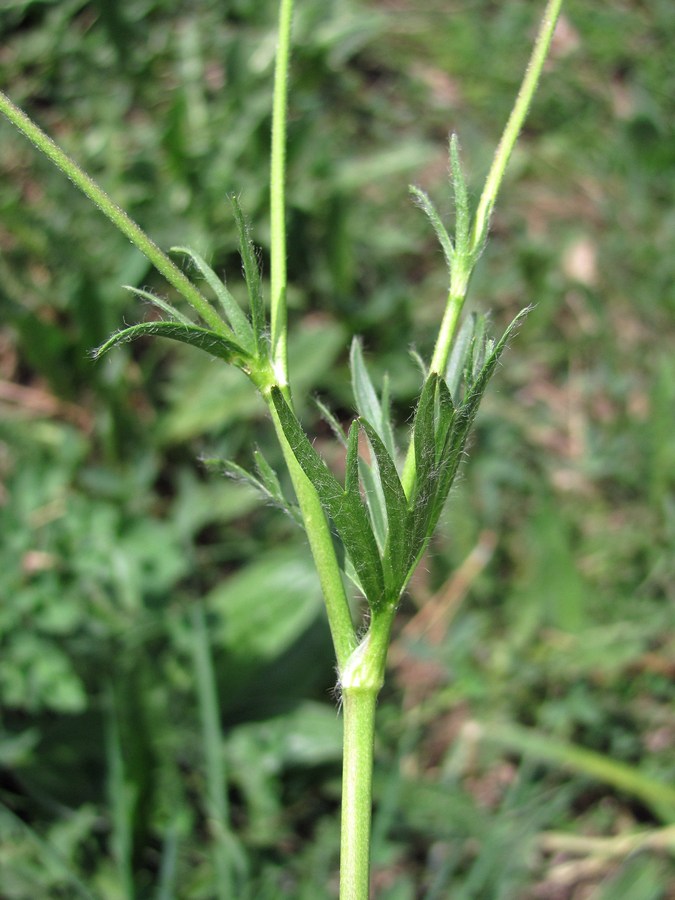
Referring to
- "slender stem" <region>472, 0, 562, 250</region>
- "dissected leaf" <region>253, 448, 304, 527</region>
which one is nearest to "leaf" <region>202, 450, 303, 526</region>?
"dissected leaf" <region>253, 448, 304, 527</region>

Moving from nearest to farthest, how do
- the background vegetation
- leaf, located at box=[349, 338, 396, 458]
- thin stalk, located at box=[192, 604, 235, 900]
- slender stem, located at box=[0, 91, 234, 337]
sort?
slender stem, located at box=[0, 91, 234, 337] → leaf, located at box=[349, 338, 396, 458] → thin stalk, located at box=[192, 604, 235, 900] → the background vegetation

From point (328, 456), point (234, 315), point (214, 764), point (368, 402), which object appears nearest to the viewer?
point (234, 315)

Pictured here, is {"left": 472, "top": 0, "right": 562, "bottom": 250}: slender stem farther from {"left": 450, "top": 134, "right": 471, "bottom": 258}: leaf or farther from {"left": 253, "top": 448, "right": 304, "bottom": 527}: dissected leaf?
{"left": 253, "top": 448, "right": 304, "bottom": 527}: dissected leaf

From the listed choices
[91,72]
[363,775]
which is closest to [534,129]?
[91,72]

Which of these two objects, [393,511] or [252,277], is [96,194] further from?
[393,511]

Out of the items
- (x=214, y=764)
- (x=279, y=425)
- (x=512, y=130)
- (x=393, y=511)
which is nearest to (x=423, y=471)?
(x=393, y=511)

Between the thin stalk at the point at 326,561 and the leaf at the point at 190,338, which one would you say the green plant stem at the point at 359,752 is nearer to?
the thin stalk at the point at 326,561

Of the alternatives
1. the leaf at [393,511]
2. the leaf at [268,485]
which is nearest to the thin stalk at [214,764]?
the leaf at [268,485]

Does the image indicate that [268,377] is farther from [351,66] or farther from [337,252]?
[351,66]
